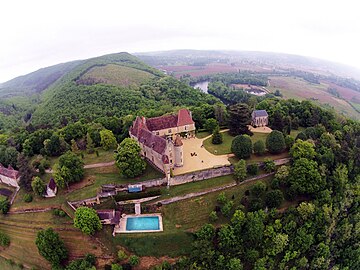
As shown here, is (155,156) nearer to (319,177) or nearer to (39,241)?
(39,241)

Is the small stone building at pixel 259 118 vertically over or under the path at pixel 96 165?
over

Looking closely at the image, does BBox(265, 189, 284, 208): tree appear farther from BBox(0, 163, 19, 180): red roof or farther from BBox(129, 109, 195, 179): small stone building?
BBox(0, 163, 19, 180): red roof

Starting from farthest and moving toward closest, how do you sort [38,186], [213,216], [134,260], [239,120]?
[239,120] < [38,186] < [213,216] < [134,260]

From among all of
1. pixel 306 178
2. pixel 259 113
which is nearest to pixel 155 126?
pixel 259 113

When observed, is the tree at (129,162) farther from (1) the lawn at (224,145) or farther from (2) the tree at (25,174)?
(2) the tree at (25,174)

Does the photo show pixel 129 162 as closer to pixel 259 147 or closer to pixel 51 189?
pixel 51 189

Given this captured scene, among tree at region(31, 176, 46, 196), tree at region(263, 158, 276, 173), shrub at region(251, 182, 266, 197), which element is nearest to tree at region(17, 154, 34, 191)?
tree at region(31, 176, 46, 196)

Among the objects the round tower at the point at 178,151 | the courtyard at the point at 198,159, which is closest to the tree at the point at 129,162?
the round tower at the point at 178,151
